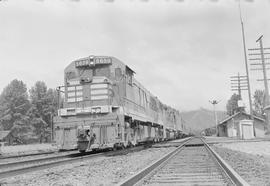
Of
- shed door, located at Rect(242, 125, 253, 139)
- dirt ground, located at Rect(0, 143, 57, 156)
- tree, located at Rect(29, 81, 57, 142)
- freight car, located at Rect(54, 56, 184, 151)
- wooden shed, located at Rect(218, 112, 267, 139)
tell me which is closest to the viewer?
freight car, located at Rect(54, 56, 184, 151)

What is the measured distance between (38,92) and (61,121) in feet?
177

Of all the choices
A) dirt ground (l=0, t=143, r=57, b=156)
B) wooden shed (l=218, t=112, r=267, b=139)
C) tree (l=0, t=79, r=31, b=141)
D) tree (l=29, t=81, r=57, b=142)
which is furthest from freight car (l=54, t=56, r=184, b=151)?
tree (l=29, t=81, r=57, b=142)

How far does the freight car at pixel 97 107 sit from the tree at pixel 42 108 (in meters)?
49.1

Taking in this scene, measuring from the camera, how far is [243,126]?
31.4m

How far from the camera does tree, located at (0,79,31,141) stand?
60188 millimetres

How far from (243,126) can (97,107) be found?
2109 centimetres

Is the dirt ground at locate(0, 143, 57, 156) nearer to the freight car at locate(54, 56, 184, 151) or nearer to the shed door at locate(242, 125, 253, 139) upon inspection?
the freight car at locate(54, 56, 184, 151)

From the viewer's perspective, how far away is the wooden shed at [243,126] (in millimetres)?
31453

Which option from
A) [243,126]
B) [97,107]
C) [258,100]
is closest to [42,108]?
[243,126]

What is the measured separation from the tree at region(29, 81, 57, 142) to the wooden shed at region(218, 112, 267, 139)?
32672 mm

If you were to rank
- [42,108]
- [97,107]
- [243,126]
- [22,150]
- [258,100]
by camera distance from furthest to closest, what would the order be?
[258,100] → [42,108] → [243,126] → [22,150] → [97,107]

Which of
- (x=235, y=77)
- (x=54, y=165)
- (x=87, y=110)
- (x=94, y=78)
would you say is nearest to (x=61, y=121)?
(x=87, y=110)

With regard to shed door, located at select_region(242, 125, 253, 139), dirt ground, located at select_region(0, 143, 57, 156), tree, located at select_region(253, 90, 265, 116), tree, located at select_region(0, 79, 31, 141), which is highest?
tree, located at select_region(253, 90, 265, 116)

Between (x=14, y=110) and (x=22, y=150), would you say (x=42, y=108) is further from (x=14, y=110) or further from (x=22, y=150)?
(x=22, y=150)
